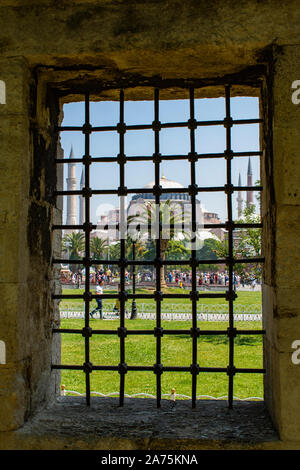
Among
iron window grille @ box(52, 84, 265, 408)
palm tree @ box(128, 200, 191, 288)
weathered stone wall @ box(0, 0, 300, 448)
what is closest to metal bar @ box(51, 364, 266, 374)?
iron window grille @ box(52, 84, 265, 408)

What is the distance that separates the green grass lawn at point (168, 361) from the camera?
17.5 feet

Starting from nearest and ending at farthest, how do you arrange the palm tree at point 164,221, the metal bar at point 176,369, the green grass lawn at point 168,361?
the metal bar at point 176,369 < the palm tree at point 164,221 < the green grass lawn at point 168,361

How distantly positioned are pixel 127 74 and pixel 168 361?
5665 millimetres

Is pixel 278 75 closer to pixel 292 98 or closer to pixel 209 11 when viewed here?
pixel 292 98

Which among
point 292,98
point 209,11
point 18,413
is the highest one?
point 209,11

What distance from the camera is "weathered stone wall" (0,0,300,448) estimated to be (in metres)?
1.70

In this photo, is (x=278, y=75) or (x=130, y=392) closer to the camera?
(x=278, y=75)

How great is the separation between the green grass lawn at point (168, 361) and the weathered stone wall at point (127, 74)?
3544 millimetres

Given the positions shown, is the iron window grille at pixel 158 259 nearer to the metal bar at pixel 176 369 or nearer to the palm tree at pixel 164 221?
the metal bar at pixel 176 369

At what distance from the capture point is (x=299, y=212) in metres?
1.69

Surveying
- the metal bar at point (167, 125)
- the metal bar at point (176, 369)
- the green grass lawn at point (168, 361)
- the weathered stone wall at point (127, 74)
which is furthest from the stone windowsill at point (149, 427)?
the green grass lawn at point (168, 361)

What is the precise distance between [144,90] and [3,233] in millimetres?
1067

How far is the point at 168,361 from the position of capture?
6.88 metres
